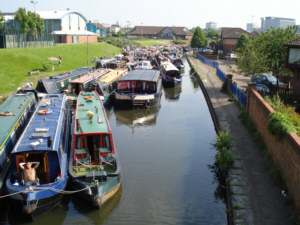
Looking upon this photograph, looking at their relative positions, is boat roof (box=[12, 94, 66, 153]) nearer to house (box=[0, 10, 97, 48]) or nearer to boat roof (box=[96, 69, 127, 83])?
boat roof (box=[96, 69, 127, 83])

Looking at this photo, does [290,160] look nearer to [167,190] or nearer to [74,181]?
[167,190]

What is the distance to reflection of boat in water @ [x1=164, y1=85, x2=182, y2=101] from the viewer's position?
3312 cm

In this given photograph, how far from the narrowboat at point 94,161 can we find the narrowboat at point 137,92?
1021 centimetres

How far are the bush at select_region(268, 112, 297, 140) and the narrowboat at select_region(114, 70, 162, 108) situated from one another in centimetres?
1357

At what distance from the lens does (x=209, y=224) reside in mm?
11438

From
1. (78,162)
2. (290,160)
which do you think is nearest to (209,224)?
(290,160)

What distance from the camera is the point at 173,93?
35656 millimetres

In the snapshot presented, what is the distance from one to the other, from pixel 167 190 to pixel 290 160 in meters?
5.02

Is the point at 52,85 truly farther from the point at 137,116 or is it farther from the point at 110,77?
the point at 137,116

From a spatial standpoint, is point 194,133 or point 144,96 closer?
point 194,133

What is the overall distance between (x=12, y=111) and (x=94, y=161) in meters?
6.08

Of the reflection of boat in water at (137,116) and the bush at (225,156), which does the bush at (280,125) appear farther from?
the reflection of boat in water at (137,116)

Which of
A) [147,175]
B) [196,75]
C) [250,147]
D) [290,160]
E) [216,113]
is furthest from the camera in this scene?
[196,75]

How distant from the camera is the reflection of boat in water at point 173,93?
33125 millimetres
